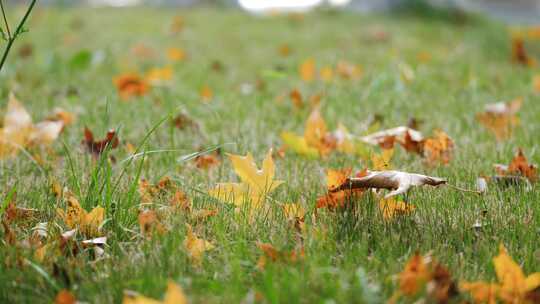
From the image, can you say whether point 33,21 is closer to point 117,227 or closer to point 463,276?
point 117,227

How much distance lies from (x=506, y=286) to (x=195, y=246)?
60 cm

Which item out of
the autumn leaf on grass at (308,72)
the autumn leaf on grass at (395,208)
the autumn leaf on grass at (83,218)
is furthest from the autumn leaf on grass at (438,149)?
the autumn leaf on grass at (308,72)

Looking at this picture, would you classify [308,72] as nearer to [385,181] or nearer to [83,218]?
[385,181]

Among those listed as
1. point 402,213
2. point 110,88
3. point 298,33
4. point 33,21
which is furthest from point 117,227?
point 33,21

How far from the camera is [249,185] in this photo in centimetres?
155

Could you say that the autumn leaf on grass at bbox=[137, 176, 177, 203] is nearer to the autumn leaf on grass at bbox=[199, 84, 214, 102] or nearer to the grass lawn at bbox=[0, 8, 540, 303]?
the grass lawn at bbox=[0, 8, 540, 303]

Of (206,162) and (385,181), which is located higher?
(385,181)

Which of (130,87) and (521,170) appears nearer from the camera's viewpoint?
(521,170)

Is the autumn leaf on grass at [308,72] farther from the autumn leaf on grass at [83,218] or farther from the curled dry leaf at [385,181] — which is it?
the autumn leaf on grass at [83,218]

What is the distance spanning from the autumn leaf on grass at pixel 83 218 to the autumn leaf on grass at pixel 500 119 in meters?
1.59

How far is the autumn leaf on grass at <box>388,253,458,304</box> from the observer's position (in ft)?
3.49

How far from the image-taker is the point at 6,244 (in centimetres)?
125

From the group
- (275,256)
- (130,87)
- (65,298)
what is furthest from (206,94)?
(65,298)

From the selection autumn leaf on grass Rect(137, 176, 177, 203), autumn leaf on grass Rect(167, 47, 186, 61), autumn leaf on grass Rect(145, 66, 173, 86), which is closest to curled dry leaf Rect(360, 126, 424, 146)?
autumn leaf on grass Rect(137, 176, 177, 203)
